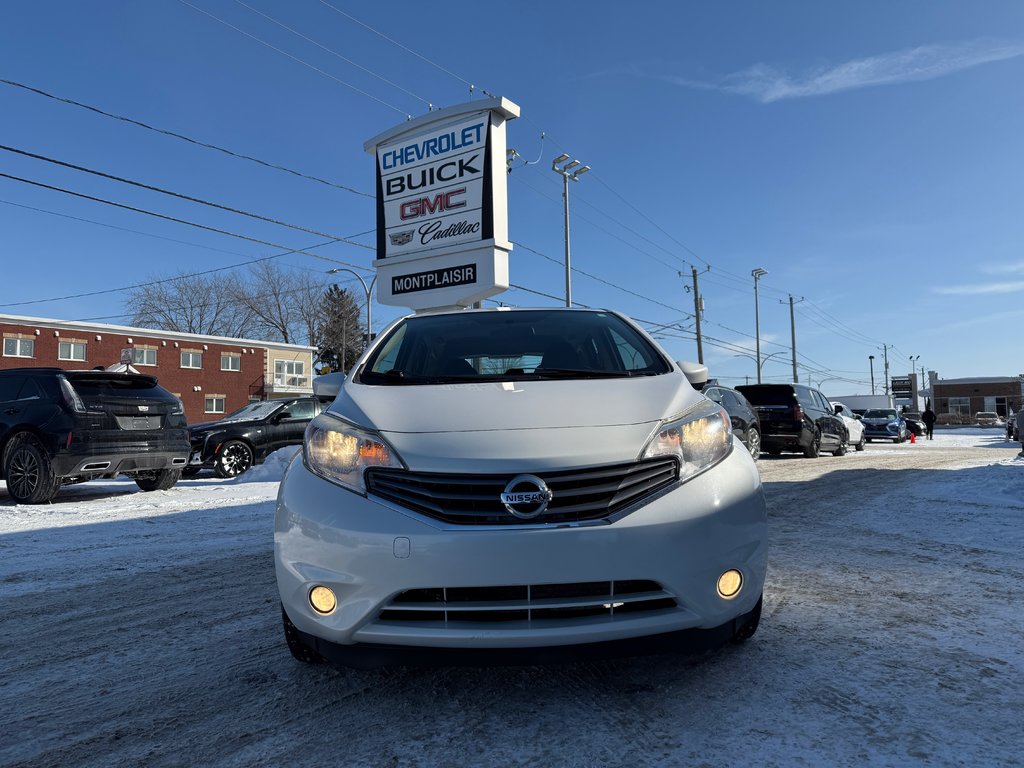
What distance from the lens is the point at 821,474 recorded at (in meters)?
10.9

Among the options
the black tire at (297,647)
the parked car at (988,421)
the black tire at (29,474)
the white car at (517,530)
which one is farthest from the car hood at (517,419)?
the parked car at (988,421)

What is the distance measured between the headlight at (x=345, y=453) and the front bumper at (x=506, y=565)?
8 cm

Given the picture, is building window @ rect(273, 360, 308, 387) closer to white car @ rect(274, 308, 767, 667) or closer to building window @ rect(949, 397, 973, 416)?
white car @ rect(274, 308, 767, 667)

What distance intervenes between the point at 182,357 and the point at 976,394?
266ft

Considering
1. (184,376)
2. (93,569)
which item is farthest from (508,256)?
(184,376)

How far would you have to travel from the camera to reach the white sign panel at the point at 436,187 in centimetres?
1506

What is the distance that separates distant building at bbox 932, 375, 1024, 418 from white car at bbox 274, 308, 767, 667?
84827 mm

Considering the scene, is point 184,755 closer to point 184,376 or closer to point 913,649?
point 913,649

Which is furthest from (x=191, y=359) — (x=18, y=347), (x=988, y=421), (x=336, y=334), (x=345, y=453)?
(x=988, y=421)

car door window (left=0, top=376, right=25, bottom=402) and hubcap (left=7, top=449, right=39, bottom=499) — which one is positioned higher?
car door window (left=0, top=376, right=25, bottom=402)

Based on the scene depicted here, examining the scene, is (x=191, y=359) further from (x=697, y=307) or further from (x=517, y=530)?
(x=517, y=530)

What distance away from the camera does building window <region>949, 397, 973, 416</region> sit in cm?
7688

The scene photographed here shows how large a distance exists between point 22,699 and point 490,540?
1954 millimetres

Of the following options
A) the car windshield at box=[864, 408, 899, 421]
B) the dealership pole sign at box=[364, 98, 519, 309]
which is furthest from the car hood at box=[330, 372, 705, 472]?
the car windshield at box=[864, 408, 899, 421]
